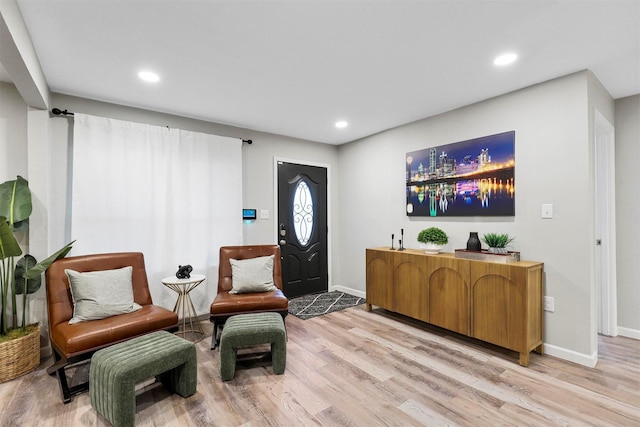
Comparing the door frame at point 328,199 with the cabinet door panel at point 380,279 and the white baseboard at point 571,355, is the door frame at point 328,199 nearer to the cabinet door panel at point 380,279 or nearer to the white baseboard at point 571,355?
the cabinet door panel at point 380,279

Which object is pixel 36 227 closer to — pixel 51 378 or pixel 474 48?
pixel 51 378

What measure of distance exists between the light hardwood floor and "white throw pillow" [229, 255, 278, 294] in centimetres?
64

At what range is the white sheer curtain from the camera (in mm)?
2961

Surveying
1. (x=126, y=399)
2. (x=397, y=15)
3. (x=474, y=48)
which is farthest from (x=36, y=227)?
(x=474, y=48)

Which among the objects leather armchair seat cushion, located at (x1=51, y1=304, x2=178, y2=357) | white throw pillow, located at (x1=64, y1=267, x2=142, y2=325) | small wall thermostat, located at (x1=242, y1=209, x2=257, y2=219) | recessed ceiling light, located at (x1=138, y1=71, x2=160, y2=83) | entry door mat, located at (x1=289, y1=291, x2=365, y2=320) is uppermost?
recessed ceiling light, located at (x1=138, y1=71, x2=160, y2=83)

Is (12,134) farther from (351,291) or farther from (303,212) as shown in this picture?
(351,291)

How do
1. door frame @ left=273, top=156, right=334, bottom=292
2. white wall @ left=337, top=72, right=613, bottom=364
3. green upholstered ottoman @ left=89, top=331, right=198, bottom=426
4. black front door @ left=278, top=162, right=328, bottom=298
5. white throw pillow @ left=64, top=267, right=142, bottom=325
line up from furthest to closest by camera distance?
black front door @ left=278, top=162, right=328, bottom=298
door frame @ left=273, top=156, right=334, bottom=292
white wall @ left=337, top=72, right=613, bottom=364
white throw pillow @ left=64, top=267, right=142, bottom=325
green upholstered ottoman @ left=89, top=331, right=198, bottom=426

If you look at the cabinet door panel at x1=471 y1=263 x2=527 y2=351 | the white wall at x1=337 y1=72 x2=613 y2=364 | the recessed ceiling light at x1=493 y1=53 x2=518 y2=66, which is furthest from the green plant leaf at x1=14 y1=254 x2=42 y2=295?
the recessed ceiling light at x1=493 y1=53 x2=518 y2=66

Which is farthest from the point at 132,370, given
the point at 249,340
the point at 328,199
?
the point at 328,199

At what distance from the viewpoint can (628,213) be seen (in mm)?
3004

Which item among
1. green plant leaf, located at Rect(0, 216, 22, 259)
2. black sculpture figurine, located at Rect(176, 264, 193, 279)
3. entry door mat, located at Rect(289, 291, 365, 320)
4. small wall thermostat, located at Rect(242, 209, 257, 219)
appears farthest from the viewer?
small wall thermostat, located at Rect(242, 209, 257, 219)

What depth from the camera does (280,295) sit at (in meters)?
3.06

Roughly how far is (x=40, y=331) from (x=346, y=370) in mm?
2695

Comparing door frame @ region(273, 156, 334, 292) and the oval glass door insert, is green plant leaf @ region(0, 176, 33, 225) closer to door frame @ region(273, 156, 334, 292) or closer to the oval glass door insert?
door frame @ region(273, 156, 334, 292)
